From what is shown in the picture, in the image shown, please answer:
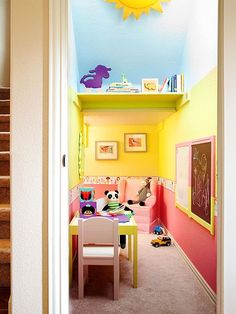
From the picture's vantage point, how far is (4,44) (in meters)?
4.08

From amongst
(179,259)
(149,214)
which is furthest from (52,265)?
(149,214)

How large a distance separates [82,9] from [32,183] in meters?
3.01

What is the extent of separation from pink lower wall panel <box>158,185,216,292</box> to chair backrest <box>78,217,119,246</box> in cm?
91

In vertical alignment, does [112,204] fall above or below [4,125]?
below

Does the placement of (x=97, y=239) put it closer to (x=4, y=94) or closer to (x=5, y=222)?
(x=5, y=222)

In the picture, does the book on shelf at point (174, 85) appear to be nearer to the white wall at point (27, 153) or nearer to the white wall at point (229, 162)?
the white wall at point (229, 162)

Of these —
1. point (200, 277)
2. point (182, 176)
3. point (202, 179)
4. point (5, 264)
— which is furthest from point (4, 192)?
point (182, 176)

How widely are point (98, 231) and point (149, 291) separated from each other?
804 millimetres

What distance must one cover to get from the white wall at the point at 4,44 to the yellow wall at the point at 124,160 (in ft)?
6.96

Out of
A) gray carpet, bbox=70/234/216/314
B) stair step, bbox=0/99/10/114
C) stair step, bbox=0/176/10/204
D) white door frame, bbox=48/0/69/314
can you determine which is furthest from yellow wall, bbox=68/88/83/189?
white door frame, bbox=48/0/69/314

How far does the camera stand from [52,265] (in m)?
1.06

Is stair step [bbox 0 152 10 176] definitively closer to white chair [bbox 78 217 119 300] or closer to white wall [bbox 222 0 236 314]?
white chair [bbox 78 217 119 300]

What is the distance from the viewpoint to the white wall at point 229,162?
1.06 m

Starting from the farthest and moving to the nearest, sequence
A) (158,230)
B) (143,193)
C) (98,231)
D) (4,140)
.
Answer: (143,193), (158,230), (98,231), (4,140)
